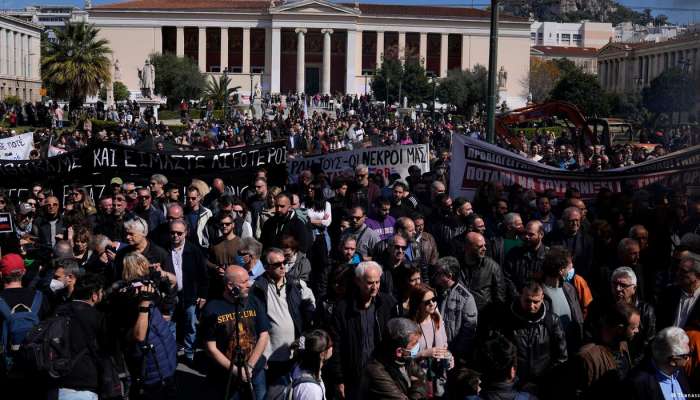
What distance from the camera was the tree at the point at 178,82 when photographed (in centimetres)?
6769

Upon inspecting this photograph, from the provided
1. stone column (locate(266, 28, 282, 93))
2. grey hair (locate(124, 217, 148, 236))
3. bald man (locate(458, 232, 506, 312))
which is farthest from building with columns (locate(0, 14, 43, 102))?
bald man (locate(458, 232, 506, 312))

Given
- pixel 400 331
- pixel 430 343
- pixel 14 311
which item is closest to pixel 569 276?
pixel 430 343

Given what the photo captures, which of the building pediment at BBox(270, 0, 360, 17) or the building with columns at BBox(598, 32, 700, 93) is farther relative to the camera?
the building pediment at BBox(270, 0, 360, 17)

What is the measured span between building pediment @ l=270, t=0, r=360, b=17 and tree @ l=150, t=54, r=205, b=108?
23.1 metres

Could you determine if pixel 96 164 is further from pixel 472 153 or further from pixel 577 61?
pixel 577 61

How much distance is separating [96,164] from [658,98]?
54.6 meters

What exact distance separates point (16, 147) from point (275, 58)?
76826mm

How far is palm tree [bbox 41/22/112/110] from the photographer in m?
51.7

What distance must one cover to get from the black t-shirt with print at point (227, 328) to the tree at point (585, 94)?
5845cm

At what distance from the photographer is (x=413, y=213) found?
398 inches

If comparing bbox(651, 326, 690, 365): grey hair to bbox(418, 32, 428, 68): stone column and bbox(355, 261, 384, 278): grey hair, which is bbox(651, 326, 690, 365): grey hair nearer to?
bbox(355, 261, 384, 278): grey hair

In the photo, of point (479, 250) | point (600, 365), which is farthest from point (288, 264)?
point (600, 365)

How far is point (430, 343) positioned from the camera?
22.0 ft

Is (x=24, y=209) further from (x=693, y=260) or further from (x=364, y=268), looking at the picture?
(x=693, y=260)
